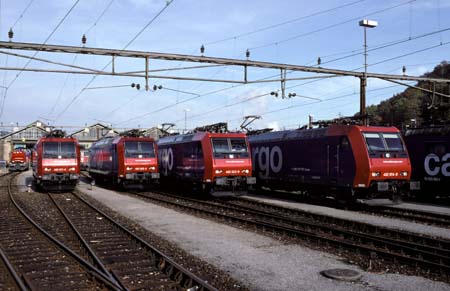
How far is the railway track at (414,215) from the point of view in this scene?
14452 mm

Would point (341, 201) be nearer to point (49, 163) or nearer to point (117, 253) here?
point (117, 253)

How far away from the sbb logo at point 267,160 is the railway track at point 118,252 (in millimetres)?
9494

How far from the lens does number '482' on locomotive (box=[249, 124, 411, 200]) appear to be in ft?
56.5

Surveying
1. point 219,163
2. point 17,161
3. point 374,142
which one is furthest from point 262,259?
point 17,161

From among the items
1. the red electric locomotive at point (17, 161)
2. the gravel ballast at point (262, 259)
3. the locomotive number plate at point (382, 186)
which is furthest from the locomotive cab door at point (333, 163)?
the red electric locomotive at point (17, 161)

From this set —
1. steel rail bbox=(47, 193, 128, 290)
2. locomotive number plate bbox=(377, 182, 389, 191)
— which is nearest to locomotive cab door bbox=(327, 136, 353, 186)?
locomotive number plate bbox=(377, 182, 389, 191)

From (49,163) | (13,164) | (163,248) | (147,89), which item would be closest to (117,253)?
(163,248)

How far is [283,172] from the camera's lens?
898 inches

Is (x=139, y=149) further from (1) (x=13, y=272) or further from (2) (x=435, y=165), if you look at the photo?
(1) (x=13, y=272)

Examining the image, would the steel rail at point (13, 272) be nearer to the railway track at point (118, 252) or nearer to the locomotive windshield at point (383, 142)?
the railway track at point (118, 252)

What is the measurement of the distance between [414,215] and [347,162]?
293 cm

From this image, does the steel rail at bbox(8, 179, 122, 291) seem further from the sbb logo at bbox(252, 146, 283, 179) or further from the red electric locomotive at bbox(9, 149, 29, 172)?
the red electric locomotive at bbox(9, 149, 29, 172)

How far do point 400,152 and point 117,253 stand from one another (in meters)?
12.0

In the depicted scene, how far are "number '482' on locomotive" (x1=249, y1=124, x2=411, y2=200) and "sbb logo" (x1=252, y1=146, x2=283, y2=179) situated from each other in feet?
2.86
